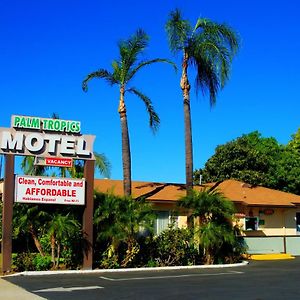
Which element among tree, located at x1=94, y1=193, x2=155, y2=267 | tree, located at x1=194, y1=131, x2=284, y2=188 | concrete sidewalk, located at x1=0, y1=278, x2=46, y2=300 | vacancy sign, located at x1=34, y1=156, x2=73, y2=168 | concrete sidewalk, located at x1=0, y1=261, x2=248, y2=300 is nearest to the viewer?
concrete sidewalk, located at x1=0, y1=278, x2=46, y2=300

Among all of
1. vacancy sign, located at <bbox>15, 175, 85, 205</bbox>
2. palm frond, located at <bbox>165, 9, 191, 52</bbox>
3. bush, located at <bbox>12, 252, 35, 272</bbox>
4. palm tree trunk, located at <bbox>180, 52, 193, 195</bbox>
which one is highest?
palm frond, located at <bbox>165, 9, 191, 52</bbox>

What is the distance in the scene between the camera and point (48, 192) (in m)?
19.9

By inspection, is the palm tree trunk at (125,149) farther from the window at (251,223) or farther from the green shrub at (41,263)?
the window at (251,223)

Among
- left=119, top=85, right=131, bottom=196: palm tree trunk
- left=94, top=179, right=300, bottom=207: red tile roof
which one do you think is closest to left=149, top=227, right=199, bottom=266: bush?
left=119, top=85, right=131, bottom=196: palm tree trunk

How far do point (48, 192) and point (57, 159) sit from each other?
4.26 feet

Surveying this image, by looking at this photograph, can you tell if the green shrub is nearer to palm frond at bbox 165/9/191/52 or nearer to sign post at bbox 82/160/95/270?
sign post at bbox 82/160/95/270

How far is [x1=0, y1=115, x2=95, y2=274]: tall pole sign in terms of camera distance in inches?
763

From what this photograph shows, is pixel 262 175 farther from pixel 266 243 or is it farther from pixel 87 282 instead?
pixel 87 282

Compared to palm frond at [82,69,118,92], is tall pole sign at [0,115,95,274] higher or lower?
lower

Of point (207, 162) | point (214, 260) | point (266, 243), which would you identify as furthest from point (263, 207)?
point (207, 162)

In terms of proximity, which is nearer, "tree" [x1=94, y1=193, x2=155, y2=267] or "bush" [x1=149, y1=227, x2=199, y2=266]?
"tree" [x1=94, y1=193, x2=155, y2=267]

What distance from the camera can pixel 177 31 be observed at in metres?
25.4

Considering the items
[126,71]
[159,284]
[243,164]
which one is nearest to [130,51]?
[126,71]

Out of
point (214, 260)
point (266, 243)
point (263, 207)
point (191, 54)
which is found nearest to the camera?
point (214, 260)
